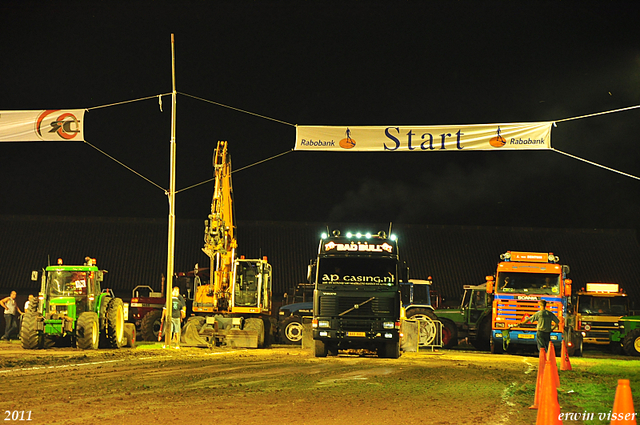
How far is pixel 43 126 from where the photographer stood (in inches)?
894

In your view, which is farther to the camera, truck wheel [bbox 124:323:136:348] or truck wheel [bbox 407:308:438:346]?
truck wheel [bbox 407:308:438:346]

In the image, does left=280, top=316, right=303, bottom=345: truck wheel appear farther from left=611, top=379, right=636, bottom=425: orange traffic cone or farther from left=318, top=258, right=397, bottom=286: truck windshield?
left=611, top=379, right=636, bottom=425: orange traffic cone

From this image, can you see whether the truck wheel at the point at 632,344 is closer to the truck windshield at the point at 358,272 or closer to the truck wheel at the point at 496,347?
the truck wheel at the point at 496,347

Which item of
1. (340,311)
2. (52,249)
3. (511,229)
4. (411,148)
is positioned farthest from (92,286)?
(511,229)

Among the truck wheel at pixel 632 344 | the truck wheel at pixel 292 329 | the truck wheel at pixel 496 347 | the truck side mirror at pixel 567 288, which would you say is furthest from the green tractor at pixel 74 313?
the truck wheel at pixel 632 344

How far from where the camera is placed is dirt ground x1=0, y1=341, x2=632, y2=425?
10578 millimetres

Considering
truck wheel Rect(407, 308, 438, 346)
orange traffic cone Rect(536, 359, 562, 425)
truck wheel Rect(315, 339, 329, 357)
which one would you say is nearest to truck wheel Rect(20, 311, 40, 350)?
truck wheel Rect(315, 339, 329, 357)

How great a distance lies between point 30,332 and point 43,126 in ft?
20.0

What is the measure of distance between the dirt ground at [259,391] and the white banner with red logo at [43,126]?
6.28 meters

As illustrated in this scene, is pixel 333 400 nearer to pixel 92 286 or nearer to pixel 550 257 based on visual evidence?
pixel 92 286

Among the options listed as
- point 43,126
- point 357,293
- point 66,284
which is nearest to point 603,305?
point 357,293

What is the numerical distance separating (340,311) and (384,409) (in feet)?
32.0

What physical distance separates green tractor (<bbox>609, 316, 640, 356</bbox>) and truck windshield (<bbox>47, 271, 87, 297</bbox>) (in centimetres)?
1971

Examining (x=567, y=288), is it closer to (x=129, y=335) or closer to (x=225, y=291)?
(x=225, y=291)
